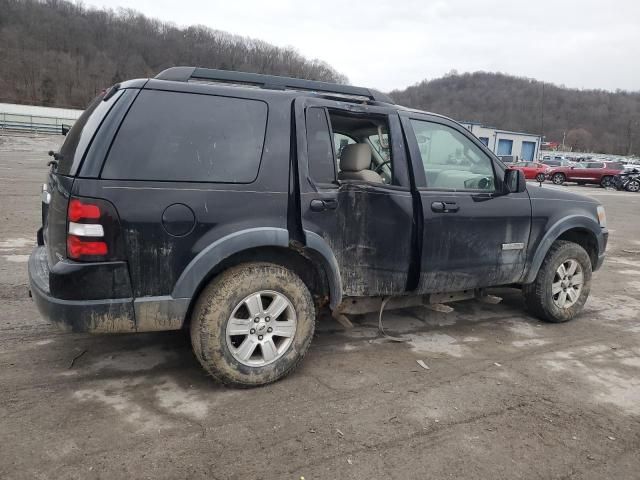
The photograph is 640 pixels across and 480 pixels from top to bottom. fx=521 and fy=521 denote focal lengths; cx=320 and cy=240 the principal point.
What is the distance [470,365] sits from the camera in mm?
4051

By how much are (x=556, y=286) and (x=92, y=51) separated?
11932 centimetres

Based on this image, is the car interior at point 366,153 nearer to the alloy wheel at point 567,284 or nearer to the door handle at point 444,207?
the door handle at point 444,207

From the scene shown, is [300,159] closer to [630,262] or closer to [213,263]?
[213,263]

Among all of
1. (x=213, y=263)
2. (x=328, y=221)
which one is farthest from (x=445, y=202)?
(x=213, y=263)

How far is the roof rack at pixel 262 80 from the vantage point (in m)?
3.53

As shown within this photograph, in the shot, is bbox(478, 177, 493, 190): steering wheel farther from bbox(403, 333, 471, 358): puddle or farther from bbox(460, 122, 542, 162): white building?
bbox(460, 122, 542, 162): white building

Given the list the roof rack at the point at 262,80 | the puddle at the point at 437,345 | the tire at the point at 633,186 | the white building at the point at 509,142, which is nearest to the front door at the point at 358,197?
the roof rack at the point at 262,80

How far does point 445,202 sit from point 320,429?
6.75 feet

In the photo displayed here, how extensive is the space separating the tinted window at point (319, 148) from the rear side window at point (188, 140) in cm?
36

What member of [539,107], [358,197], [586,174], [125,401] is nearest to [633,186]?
[586,174]

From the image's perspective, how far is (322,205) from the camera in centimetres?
364

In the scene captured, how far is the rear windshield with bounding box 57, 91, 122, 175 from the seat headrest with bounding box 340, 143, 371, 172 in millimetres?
1796

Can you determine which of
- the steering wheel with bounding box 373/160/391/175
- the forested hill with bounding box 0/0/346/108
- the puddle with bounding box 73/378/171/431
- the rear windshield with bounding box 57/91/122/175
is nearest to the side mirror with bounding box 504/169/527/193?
the steering wheel with bounding box 373/160/391/175

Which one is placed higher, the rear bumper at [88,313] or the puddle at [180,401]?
the rear bumper at [88,313]
